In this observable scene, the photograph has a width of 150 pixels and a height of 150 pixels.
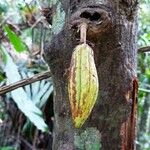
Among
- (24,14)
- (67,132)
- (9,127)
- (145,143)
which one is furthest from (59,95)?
(145,143)

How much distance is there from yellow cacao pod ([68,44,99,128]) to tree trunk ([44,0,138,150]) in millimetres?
81

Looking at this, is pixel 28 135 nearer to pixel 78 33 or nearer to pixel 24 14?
pixel 24 14

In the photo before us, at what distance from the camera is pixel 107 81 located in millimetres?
549

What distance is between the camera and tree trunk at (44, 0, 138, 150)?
541mm

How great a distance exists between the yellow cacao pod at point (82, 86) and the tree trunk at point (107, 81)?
0.08 metres

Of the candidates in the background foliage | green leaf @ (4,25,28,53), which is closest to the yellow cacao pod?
green leaf @ (4,25,28,53)

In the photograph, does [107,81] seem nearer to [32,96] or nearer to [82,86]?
[82,86]

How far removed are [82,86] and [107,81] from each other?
11 cm

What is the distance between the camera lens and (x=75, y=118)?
0.45 m

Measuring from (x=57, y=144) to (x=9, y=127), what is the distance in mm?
1828

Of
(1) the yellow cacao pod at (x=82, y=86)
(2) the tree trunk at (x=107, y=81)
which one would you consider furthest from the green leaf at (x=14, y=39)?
(1) the yellow cacao pod at (x=82, y=86)

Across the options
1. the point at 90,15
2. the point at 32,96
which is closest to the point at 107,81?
the point at 90,15

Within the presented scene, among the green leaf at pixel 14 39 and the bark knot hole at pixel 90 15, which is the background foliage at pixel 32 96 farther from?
the bark knot hole at pixel 90 15

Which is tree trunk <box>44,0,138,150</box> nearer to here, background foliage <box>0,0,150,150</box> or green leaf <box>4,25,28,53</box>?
green leaf <box>4,25,28,53</box>
